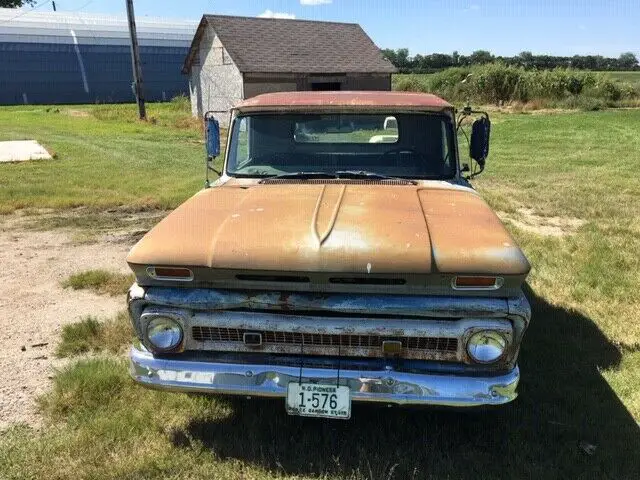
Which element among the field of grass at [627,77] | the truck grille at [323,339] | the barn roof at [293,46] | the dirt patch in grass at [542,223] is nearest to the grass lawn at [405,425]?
the truck grille at [323,339]

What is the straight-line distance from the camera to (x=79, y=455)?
2.95 metres

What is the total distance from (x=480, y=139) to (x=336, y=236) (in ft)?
7.14

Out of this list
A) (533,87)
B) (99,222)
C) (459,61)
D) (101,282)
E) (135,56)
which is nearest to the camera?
(101,282)

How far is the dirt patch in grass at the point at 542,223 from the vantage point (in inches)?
294

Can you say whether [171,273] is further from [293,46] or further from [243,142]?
[293,46]

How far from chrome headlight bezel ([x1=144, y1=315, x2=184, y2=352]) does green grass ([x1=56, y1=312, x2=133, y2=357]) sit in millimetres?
1578

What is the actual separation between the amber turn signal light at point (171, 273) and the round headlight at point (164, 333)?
0.22 m

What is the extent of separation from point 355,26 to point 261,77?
353 inches

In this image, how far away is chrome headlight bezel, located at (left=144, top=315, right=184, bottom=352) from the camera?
9.00ft

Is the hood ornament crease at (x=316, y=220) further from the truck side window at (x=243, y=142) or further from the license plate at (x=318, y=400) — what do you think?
the truck side window at (x=243, y=142)

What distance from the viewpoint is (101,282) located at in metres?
5.58

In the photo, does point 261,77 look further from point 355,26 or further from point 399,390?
point 399,390

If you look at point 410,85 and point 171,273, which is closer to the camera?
point 171,273

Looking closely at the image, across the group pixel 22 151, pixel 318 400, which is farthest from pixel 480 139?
pixel 22 151
